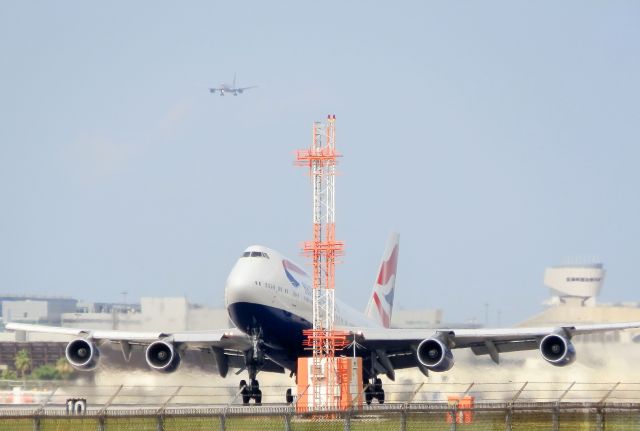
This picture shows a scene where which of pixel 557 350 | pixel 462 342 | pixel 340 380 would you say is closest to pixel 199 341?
pixel 340 380

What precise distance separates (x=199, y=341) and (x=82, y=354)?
4860mm

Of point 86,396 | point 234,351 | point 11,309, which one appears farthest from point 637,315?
point 11,309

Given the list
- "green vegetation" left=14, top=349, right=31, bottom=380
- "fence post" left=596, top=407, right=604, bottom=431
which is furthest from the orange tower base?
"green vegetation" left=14, top=349, right=31, bottom=380

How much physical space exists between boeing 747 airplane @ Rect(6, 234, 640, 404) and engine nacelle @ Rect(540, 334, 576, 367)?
0.04 meters

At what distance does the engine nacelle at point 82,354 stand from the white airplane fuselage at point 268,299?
614cm

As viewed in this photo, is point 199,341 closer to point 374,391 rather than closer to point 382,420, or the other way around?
point 374,391

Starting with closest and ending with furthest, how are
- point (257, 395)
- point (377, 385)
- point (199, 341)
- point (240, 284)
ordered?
point (257, 395) → point (240, 284) → point (377, 385) → point (199, 341)

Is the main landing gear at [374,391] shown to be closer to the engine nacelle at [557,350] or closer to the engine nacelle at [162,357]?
the engine nacelle at [557,350]

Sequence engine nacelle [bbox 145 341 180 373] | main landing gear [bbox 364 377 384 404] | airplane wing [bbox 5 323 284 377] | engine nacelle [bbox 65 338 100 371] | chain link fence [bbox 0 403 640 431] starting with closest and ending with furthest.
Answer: chain link fence [bbox 0 403 640 431], main landing gear [bbox 364 377 384 404], engine nacelle [bbox 145 341 180 373], airplane wing [bbox 5 323 284 377], engine nacelle [bbox 65 338 100 371]

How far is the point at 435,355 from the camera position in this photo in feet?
174

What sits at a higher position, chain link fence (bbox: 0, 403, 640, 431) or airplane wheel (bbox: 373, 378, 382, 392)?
chain link fence (bbox: 0, 403, 640, 431)

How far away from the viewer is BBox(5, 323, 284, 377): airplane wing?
53.8 m

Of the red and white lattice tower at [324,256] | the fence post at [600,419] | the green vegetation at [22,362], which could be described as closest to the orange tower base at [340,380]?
the red and white lattice tower at [324,256]

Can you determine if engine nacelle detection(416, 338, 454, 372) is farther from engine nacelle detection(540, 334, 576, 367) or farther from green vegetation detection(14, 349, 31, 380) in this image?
green vegetation detection(14, 349, 31, 380)
